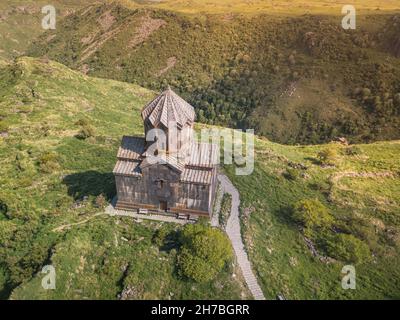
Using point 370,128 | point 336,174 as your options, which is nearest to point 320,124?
point 370,128

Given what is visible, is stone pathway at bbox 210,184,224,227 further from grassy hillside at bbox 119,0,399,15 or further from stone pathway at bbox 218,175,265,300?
grassy hillside at bbox 119,0,399,15

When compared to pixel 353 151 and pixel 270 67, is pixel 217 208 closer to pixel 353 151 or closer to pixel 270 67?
pixel 353 151

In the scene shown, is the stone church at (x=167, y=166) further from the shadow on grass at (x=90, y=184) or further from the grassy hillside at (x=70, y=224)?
the shadow on grass at (x=90, y=184)

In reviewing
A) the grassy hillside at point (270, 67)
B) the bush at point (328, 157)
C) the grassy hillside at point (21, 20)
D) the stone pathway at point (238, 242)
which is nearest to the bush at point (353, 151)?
the bush at point (328, 157)

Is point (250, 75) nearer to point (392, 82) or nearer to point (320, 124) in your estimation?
point (320, 124)

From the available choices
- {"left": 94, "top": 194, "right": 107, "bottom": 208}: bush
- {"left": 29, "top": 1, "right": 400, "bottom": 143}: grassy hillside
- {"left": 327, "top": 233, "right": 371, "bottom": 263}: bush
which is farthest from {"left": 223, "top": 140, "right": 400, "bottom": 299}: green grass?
{"left": 29, "top": 1, "right": 400, "bottom": 143}: grassy hillside

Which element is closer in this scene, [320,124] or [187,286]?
[187,286]
